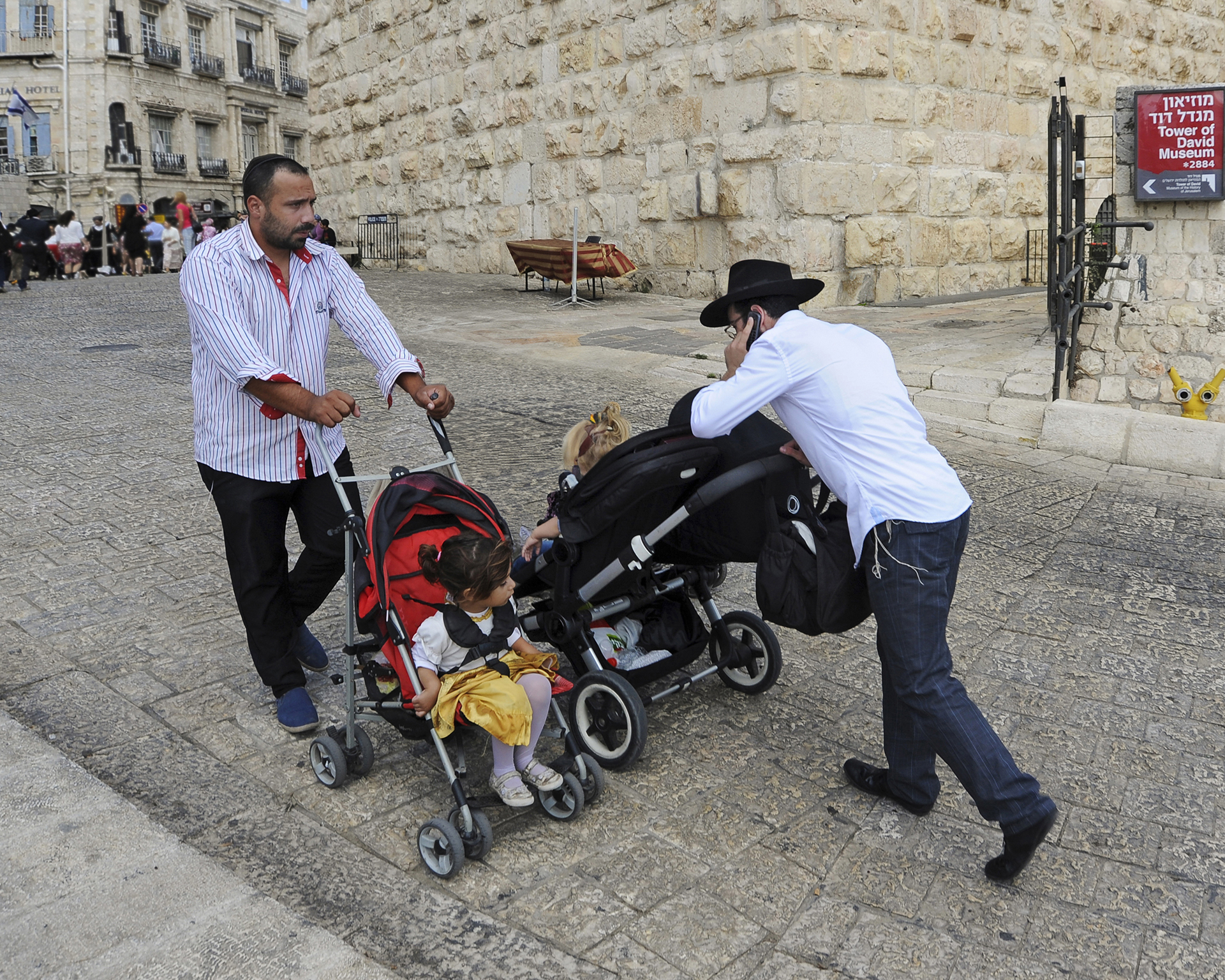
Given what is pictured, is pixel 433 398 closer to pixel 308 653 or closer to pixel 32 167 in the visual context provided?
pixel 308 653

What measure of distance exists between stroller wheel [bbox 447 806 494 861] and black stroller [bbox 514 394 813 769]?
23.1 inches

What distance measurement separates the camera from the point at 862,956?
8.49ft

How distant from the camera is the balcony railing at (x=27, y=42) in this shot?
130 feet

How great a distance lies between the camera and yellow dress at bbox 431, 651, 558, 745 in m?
2.97

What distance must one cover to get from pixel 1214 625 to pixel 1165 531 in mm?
1417

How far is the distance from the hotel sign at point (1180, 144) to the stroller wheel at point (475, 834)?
8175mm

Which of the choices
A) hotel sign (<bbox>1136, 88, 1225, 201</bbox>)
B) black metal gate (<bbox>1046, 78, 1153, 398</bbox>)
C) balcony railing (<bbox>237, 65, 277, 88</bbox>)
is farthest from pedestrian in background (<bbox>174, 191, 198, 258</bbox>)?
balcony railing (<bbox>237, 65, 277, 88</bbox>)

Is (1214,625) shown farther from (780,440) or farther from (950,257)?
(950,257)

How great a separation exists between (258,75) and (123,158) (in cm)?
856

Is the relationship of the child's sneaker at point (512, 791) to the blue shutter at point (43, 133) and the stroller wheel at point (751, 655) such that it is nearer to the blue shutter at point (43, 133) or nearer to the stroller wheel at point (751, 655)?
the stroller wheel at point (751, 655)

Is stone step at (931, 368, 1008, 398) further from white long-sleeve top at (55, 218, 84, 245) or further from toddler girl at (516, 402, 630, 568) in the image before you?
white long-sleeve top at (55, 218, 84, 245)

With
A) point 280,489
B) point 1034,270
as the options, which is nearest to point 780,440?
point 280,489

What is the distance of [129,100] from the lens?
39.9m

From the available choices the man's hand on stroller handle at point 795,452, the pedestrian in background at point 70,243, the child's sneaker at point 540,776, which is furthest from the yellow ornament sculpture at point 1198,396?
the pedestrian in background at point 70,243
